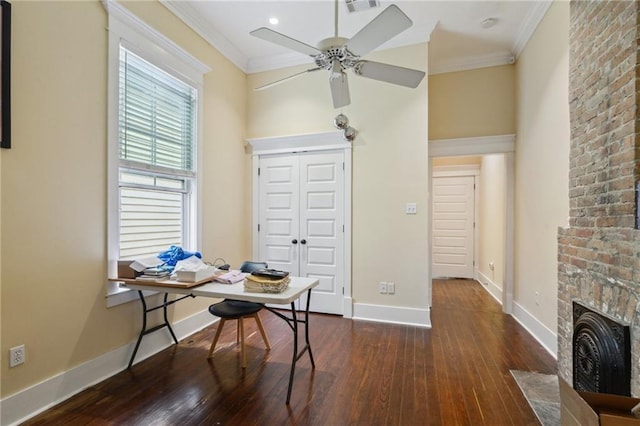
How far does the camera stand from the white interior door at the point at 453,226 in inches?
232

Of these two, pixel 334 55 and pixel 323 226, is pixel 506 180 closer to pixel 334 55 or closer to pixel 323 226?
pixel 323 226

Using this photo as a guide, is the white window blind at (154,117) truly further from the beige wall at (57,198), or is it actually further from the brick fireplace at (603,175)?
the brick fireplace at (603,175)

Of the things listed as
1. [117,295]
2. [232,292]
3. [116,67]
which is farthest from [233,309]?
[116,67]

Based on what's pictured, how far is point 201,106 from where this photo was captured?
337 cm

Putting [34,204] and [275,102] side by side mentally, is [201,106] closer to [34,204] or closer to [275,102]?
[275,102]

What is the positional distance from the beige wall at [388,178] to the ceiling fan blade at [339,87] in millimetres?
1078

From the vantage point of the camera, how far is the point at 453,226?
19.7ft

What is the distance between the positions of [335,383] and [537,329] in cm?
233

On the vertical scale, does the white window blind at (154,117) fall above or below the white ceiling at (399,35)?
below

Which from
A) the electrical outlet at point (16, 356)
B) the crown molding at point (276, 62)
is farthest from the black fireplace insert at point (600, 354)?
the crown molding at point (276, 62)

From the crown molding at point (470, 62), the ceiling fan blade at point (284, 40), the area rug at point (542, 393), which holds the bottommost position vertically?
the area rug at point (542, 393)

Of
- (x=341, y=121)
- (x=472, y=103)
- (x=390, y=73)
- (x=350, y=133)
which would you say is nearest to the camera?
(x=390, y=73)

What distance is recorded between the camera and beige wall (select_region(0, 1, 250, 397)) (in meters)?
1.82

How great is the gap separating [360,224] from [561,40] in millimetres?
2612
